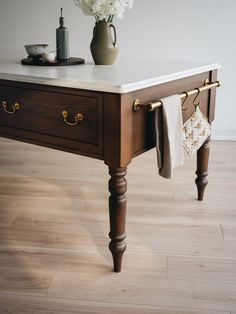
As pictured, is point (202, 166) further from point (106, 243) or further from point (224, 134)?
point (224, 134)

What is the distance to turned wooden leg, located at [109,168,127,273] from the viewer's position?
5.21ft

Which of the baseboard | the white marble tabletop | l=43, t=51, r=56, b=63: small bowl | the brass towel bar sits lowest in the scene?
the baseboard

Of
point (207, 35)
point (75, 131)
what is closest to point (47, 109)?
point (75, 131)

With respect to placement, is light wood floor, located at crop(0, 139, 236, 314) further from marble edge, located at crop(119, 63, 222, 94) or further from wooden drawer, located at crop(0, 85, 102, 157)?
marble edge, located at crop(119, 63, 222, 94)

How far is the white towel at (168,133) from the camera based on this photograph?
163 cm

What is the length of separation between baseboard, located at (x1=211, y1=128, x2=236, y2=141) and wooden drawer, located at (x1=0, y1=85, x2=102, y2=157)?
2.22 meters

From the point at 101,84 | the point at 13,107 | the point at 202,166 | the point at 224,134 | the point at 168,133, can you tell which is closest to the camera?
the point at 101,84

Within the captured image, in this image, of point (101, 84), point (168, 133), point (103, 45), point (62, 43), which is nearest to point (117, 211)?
point (168, 133)

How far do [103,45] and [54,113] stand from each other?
0.50 meters

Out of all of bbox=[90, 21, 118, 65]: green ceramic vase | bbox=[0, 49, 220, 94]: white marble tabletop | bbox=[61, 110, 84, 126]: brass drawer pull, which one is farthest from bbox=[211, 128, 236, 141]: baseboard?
bbox=[61, 110, 84, 126]: brass drawer pull

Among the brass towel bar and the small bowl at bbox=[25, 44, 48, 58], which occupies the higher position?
the small bowl at bbox=[25, 44, 48, 58]

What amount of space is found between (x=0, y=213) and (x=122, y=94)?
1.15 metres

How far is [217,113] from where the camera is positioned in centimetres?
361

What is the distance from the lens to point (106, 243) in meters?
1.98
